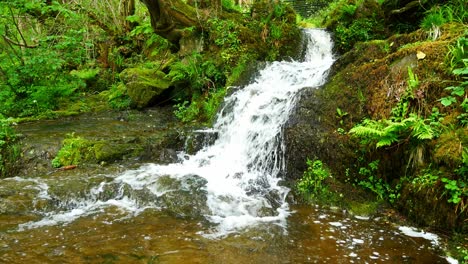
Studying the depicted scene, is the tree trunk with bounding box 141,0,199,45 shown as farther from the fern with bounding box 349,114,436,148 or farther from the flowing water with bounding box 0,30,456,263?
the fern with bounding box 349,114,436,148

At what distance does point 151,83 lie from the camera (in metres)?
10.3

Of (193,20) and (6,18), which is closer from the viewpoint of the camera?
(6,18)

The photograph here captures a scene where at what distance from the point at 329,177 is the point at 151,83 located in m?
6.41

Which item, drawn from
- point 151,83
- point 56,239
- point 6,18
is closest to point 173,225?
point 56,239

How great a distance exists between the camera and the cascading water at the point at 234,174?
17.6 feet

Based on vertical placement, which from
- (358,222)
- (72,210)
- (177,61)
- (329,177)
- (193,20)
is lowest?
(72,210)

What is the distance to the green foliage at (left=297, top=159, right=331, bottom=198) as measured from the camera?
5.75 meters

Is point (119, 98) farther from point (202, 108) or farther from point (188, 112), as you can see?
point (202, 108)

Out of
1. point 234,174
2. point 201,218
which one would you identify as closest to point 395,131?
point 234,174

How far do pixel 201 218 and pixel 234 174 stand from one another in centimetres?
168

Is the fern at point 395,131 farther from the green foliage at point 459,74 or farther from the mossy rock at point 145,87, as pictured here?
the mossy rock at point 145,87

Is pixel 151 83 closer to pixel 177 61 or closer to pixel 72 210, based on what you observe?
pixel 177 61

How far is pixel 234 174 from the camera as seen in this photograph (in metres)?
6.70

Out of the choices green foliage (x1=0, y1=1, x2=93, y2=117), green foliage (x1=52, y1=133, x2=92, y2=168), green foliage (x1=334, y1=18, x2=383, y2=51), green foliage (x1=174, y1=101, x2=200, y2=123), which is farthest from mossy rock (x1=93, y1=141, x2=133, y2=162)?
green foliage (x1=334, y1=18, x2=383, y2=51)
